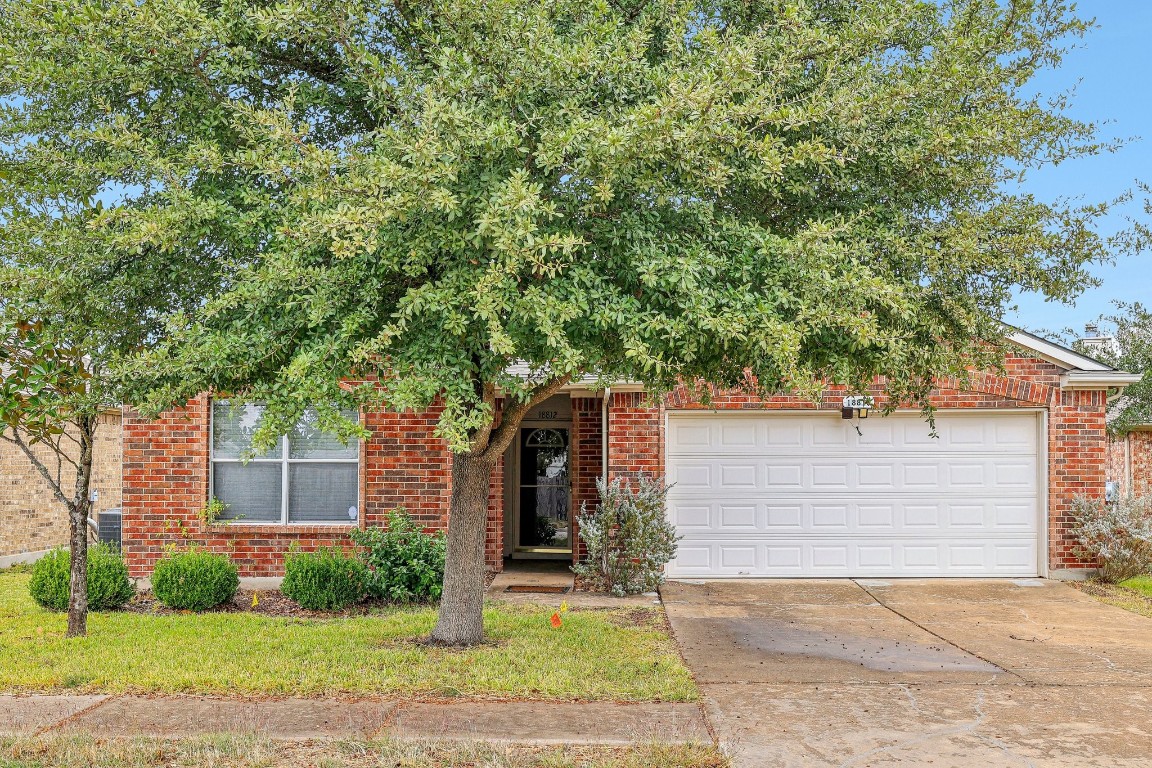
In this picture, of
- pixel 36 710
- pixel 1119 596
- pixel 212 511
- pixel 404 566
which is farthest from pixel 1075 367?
pixel 36 710

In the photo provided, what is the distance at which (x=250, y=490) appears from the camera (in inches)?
478

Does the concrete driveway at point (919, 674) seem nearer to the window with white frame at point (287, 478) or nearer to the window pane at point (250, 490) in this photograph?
the window with white frame at point (287, 478)

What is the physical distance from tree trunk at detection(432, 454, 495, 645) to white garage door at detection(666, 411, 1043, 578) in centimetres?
469

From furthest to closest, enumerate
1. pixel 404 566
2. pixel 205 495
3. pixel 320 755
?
pixel 205 495 → pixel 404 566 → pixel 320 755

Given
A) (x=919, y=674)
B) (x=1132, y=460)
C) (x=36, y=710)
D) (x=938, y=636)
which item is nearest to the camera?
(x=36, y=710)

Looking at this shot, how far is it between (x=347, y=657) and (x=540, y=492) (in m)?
7.36

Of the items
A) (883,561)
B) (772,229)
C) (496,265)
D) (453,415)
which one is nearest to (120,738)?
(453,415)

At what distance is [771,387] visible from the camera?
6.70 m

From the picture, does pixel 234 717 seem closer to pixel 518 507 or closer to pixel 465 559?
pixel 465 559

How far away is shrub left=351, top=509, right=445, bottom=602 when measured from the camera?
10.8 metres

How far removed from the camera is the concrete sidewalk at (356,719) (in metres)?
5.90

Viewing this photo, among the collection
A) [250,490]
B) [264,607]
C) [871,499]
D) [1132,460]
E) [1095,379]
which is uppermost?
[1095,379]

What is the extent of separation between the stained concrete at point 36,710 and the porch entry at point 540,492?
8632mm

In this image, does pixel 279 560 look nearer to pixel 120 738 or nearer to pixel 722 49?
pixel 120 738
